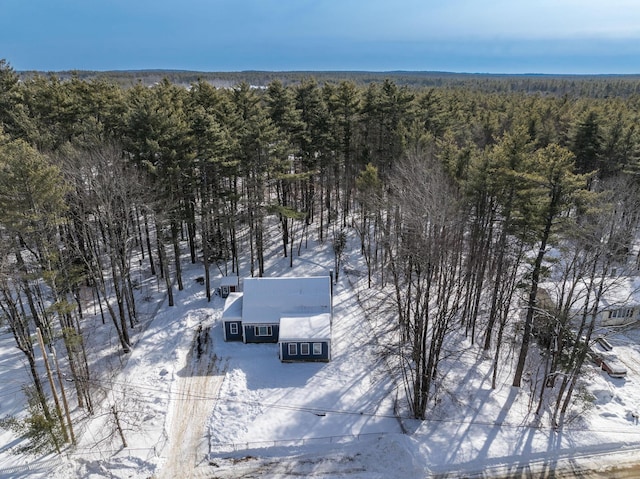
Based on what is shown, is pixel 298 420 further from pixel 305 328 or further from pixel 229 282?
pixel 229 282

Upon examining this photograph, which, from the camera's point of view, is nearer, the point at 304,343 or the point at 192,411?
the point at 192,411

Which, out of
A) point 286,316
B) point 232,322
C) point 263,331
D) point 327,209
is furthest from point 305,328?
point 327,209

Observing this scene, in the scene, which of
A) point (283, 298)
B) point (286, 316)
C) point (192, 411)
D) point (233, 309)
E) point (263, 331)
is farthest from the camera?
point (283, 298)

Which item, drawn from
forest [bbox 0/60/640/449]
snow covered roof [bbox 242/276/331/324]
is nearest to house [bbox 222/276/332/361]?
snow covered roof [bbox 242/276/331/324]

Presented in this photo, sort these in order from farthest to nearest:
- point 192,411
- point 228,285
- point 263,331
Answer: point 228,285, point 263,331, point 192,411

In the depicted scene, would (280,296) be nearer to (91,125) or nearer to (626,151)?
(91,125)

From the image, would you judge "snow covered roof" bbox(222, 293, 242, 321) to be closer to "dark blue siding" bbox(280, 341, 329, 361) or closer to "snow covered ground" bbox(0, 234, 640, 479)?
"snow covered ground" bbox(0, 234, 640, 479)

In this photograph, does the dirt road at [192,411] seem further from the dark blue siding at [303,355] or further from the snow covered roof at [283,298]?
the dark blue siding at [303,355]

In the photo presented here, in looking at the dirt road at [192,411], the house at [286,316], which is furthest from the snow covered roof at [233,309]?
the dirt road at [192,411]
